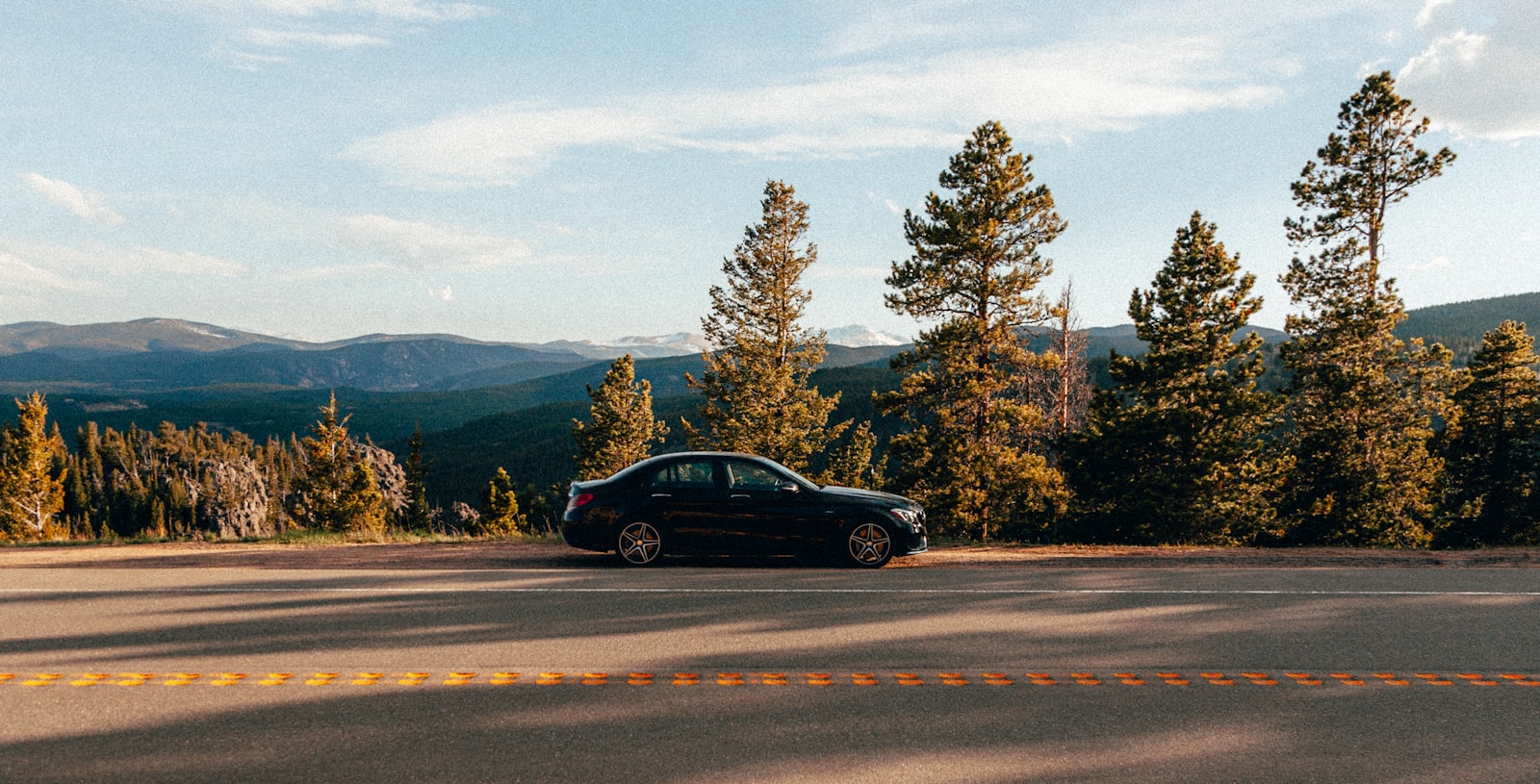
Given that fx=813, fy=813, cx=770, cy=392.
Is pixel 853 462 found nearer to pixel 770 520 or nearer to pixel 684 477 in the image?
pixel 770 520

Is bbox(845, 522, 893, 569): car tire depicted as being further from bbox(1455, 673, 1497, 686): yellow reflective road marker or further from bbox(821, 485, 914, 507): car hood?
bbox(1455, 673, 1497, 686): yellow reflective road marker

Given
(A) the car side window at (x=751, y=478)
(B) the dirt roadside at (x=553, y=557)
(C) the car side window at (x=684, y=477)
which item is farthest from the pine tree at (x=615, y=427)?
(A) the car side window at (x=751, y=478)

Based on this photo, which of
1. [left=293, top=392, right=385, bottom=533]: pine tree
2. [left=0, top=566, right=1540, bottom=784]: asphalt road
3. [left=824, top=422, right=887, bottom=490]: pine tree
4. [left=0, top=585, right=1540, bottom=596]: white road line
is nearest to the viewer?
[left=0, top=566, right=1540, bottom=784]: asphalt road

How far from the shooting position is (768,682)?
6.07 meters

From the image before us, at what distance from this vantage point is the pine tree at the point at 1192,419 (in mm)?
25469

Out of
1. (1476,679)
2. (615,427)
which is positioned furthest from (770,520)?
(615,427)

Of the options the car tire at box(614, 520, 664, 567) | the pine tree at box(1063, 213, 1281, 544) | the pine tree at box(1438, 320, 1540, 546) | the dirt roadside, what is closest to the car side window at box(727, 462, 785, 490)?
the dirt roadside

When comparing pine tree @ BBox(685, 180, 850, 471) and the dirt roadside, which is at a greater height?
pine tree @ BBox(685, 180, 850, 471)

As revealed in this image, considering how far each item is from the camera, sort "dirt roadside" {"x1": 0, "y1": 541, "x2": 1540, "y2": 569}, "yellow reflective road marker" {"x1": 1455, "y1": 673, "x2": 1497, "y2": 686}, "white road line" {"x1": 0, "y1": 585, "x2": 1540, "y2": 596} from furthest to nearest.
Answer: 1. "dirt roadside" {"x1": 0, "y1": 541, "x2": 1540, "y2": 569}
2. "white road line" {"x1": 0, "y1": 585, "x2": 1540, "y2": 596}
3. "yellow reflective road marker" {"x1": 1455, "y1": 673, "x2": 1497, "y2": 686}

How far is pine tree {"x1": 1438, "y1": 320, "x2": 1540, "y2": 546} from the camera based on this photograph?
31297mm

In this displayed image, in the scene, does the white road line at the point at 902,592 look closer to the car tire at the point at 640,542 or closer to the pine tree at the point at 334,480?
the car tire at the point at 640,542

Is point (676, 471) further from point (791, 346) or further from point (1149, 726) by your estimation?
point (791, 346)

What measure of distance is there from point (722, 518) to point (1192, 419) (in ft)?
64.5

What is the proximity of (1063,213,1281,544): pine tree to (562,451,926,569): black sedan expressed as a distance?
57.3ft
